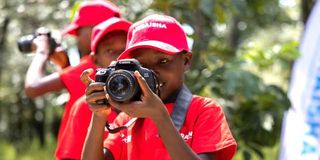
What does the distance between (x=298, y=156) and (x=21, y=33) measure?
4.68 meters

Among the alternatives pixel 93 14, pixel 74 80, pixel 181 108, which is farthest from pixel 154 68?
pixel 93 14

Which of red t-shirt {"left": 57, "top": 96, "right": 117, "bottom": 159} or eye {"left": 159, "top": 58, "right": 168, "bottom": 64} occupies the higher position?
eye {"left": 159, "top": 58, "right": 168, "bottom": 64}

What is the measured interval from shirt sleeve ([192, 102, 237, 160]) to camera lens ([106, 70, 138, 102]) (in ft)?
1.04

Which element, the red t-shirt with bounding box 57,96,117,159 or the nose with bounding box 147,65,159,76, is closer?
the nose with bounding box 147,65,159,76

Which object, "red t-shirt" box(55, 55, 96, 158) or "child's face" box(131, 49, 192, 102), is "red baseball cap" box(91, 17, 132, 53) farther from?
"child's face" box(131, 49, 192, 102)

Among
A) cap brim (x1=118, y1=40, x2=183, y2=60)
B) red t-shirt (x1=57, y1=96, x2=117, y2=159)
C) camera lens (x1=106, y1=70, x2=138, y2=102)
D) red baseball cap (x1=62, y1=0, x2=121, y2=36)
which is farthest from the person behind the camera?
red baseball cap (x1=62, y1=0, x2=121, y2=36)

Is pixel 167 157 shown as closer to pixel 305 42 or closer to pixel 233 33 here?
pixel 305 42

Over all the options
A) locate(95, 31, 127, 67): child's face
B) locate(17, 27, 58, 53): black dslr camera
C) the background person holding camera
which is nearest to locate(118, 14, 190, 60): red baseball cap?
locate(95, 31, 127, 67): child's face

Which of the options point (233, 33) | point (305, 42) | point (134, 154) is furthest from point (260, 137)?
point (233, 33)

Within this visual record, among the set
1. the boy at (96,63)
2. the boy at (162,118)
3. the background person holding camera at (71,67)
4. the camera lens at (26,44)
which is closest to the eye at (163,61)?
the boy at (162,118)

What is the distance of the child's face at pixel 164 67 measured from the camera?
7.77ft

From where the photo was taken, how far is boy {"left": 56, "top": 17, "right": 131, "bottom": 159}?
3.14m

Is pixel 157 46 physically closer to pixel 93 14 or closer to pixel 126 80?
pixel 126 80

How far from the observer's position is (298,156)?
4824 millimetres
